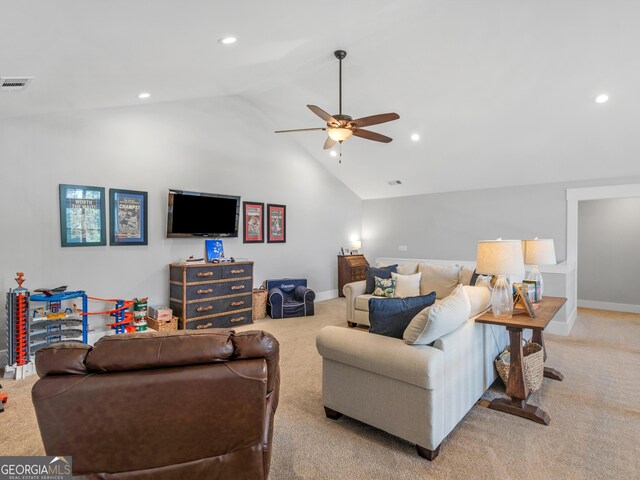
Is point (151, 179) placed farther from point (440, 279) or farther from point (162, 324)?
point (440, 279)

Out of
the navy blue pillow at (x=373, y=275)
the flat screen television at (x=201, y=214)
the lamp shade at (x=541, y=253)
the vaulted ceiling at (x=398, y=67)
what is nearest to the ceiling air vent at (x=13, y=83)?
the vaulted ceiling at (x=398, y=67)

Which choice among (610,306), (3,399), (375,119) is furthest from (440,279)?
(3,399)

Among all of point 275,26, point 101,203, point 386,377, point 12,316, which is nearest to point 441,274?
point 386,377

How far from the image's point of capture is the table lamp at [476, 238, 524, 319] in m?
2.68

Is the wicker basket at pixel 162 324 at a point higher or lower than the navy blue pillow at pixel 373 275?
lower

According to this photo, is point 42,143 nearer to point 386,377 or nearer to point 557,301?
point 386,377

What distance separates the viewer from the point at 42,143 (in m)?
3.82

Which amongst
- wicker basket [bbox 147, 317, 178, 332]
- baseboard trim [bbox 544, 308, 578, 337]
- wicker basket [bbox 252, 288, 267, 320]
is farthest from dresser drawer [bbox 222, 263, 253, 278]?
baseboard trim [bbox 544, 308, 578, 337]

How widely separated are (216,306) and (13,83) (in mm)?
3223

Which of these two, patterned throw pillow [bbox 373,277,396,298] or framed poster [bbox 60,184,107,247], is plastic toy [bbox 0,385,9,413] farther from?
patterned throw pillow [bbox 373,277,396,298]

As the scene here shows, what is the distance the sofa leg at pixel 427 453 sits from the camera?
6.77ft

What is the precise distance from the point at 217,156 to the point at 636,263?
23.8 ft

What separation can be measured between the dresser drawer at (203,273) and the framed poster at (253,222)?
100 centimetres

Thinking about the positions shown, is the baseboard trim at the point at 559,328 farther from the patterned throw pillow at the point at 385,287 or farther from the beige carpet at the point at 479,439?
the patterned throw pillow at the point at 385,287
